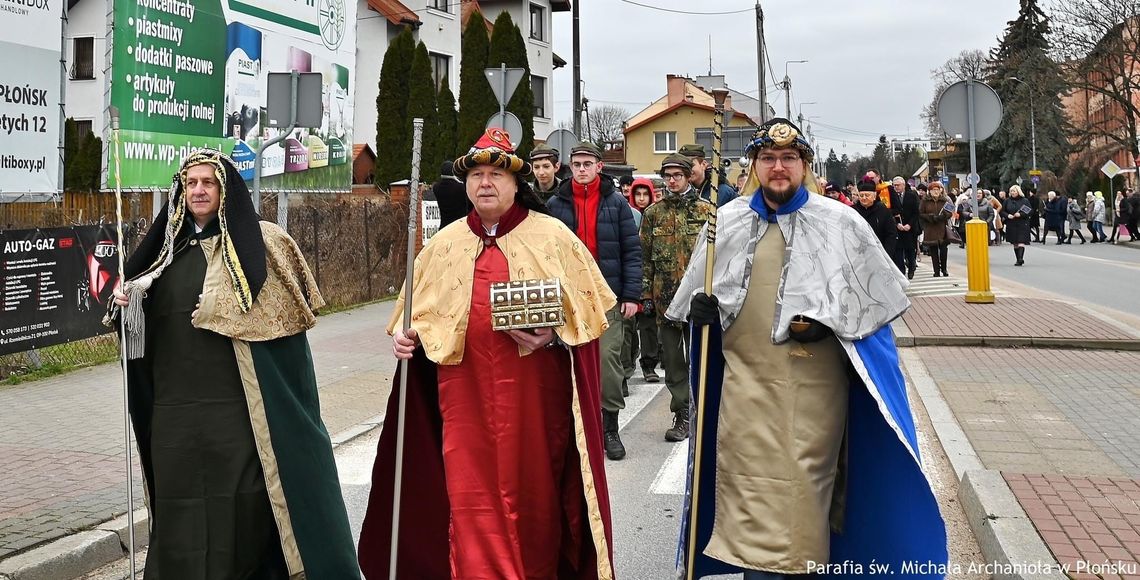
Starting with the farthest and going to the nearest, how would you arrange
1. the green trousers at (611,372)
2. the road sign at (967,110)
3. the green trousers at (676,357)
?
the road sign at (967,110) < the green trousers at (676,357) < the green trousers at (611,372)

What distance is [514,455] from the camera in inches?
161

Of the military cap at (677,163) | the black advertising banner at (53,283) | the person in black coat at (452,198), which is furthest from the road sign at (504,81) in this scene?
the person in black coat at (452,198)

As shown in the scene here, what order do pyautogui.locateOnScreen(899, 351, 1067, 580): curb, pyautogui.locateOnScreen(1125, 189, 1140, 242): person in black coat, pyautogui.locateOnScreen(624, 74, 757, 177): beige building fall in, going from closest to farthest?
pyautogui.locateOnScreen(899, 351, 1067, 580): curb → pyautogui.locateOnScreen(1125, 189, 1140, 242): person in black coat → pyautogui.locateOnScreen(624, 74, 757, 177): beige building

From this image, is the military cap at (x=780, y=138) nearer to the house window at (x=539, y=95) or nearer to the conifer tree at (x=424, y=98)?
the conifer tree at (x=424, y=98)

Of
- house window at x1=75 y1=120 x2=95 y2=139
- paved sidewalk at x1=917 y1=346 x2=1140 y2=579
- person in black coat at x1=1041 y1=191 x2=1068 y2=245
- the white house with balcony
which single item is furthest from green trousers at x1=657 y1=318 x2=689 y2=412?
person in black coat at x1=1041 y1=191 x2=1068 y2=245

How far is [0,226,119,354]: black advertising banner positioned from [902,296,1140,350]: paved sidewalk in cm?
795

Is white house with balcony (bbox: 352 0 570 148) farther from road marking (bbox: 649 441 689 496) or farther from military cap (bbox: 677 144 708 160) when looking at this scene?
road marking (bbox: 649 441 689 496)

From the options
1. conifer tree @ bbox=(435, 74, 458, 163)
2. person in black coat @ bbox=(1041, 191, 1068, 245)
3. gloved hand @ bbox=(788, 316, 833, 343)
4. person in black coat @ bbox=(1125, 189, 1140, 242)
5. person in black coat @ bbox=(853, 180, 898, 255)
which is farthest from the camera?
person in black coat @ bbox=(1041, 191, 1068, 245)

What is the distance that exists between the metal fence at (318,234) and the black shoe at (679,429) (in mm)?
6328

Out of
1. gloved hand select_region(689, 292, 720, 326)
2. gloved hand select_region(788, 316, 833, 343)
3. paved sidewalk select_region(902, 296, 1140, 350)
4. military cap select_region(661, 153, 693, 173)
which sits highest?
military cap select_region(661, 153, 693, 173)

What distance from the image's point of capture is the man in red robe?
4098 mm

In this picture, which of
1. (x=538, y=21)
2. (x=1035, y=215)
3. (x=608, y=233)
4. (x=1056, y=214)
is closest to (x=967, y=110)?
(x=608, y=233)

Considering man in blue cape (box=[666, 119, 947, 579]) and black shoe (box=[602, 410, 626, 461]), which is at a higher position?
man in blue cape (box=[666, 119, 947, 579])

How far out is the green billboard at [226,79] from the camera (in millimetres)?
12430
